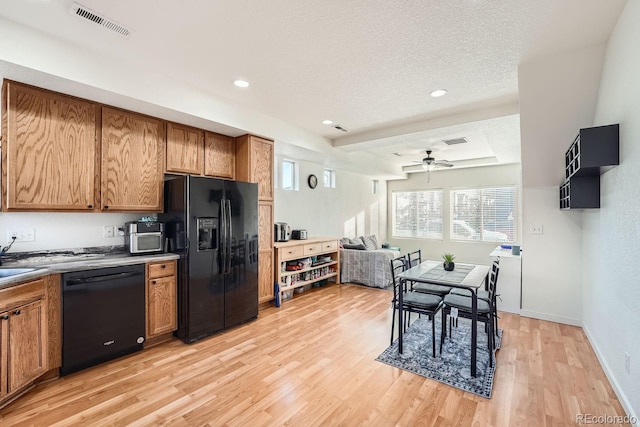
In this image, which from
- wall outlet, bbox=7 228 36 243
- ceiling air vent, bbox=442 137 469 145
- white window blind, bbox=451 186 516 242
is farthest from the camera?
white window blind, bbox=451 186 516 242

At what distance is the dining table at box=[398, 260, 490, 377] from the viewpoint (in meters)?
2.45

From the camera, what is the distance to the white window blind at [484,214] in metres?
6.93

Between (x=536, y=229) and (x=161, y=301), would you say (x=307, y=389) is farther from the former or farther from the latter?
(x=536, y=229)

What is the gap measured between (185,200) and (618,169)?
146 inches

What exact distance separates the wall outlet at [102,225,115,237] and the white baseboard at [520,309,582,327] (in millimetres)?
5133

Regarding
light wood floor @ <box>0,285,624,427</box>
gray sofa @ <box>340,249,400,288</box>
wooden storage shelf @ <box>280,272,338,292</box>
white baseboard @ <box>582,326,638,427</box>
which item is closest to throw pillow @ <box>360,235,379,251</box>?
gray sofa @ <box>340,249,400,288</box>

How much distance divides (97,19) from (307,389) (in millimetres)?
3134

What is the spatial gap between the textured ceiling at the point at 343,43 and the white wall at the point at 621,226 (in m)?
0.30

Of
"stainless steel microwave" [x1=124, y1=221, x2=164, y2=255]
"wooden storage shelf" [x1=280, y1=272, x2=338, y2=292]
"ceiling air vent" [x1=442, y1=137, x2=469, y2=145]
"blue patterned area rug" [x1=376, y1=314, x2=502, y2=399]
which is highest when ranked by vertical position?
"ceiling air vent" [x1=442, y1=137, x2=469, y2=145]

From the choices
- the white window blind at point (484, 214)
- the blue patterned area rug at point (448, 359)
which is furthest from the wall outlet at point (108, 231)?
the white window blind at point (484, 214)

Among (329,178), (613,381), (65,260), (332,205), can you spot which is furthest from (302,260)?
(613,381)

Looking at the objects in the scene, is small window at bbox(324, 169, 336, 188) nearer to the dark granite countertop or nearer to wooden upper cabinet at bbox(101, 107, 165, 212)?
wooden upper cabinet at bbox(101, 107, 165, 212)

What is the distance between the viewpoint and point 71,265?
2.46 meters

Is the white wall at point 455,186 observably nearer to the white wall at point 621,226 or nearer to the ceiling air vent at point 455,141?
the ceiling air vent at point 455,141
